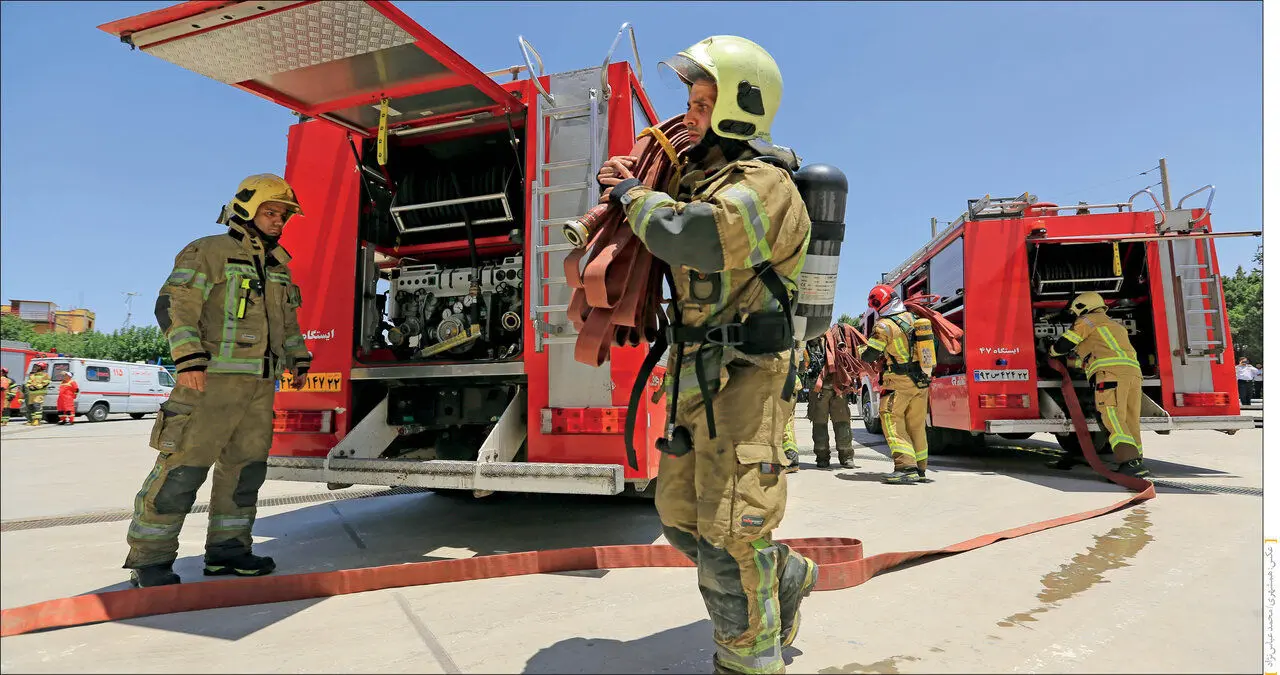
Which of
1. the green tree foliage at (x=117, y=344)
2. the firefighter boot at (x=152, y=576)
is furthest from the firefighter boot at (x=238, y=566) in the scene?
the green tree foliage at (x=117, y=344)

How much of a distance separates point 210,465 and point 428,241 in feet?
7.01

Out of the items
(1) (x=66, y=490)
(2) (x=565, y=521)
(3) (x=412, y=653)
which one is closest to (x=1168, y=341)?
(2) (x=565, y=521)

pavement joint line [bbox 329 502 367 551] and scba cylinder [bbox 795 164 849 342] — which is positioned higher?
scba cylinder [bbox 795 164 849 342]

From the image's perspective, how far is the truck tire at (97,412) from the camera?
64.1 feet

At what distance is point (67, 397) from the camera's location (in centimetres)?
1741

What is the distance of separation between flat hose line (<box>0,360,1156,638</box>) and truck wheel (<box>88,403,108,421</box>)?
22299mm

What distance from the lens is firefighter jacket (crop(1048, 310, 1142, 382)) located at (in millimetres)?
6168

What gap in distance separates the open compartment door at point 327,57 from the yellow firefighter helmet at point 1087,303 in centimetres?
600

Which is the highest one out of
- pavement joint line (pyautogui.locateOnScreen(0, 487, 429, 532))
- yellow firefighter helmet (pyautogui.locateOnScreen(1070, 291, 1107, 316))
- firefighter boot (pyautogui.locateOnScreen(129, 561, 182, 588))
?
yellow firefighter helmet (pyautogui.locateOnScreen(1070, 291, 1107, 316))

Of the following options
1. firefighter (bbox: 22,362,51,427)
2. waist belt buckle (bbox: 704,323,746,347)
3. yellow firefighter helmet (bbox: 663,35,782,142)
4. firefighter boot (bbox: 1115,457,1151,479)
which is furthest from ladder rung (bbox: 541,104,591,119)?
firefighter (bbox: 22,362,51,427)

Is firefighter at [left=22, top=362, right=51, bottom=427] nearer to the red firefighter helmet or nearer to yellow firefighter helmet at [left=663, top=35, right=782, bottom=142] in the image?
the red firefighter helmet

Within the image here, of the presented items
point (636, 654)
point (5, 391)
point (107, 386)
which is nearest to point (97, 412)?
point (107, 386)

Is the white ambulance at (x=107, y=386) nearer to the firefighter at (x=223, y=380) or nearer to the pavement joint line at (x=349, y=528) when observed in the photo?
the pavement joint line at (x=349, y=528)

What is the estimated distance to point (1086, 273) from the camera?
777 centimetres
